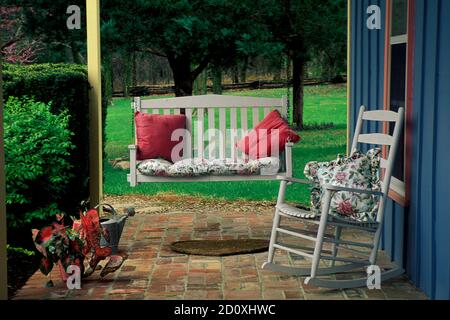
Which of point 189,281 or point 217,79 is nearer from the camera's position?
point 189,281

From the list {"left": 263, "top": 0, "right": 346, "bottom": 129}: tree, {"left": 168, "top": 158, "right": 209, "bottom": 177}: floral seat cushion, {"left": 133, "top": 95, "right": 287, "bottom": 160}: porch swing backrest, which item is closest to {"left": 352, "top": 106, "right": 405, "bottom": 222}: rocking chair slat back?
{"left": 168, "top": 158, "right": 209, "bottom": 177}: floral seat cushion

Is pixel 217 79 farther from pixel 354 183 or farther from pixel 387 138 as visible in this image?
pixel 354 183

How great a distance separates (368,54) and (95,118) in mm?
2211

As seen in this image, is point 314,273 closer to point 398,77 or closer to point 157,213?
point 398,77

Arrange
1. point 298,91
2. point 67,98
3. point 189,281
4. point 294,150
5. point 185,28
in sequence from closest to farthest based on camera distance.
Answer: point 189,281 → point 67,98 → point 185,28 → point 294,150 → point 298,91

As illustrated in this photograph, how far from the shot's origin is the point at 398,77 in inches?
218

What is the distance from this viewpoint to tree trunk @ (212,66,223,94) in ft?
42.6

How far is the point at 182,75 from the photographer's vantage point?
1288cm

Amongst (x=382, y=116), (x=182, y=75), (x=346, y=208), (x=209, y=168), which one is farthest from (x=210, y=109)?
(x=182, y=75)

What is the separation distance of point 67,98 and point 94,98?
0.53 meters

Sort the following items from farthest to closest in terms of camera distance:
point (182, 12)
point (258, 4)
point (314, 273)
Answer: point (258, 4)
point (182, 12)
point (314, 273)

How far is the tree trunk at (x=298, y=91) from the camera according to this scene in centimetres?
1380

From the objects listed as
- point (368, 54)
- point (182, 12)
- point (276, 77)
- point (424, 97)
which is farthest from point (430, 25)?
point (276, 77)
